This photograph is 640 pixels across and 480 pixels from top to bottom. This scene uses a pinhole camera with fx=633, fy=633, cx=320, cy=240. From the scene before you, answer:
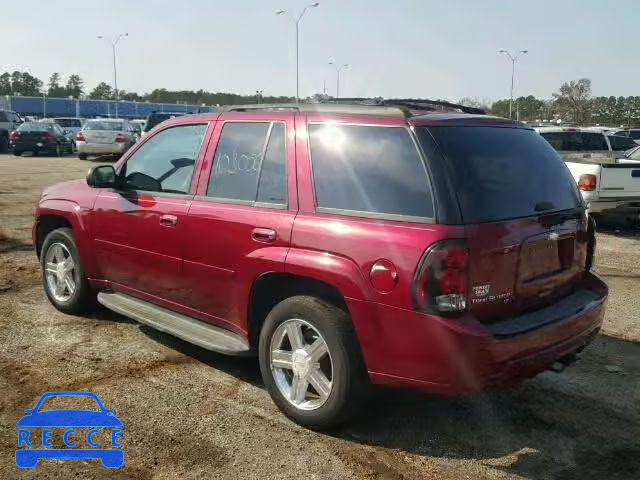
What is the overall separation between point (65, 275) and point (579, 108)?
79347 millimetres

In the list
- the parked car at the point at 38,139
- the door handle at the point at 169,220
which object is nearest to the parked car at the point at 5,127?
the parked car at the point at 38,139

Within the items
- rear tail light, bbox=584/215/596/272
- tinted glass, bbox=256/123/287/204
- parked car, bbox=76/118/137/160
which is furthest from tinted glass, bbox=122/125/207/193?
parked car, bbox=76/118/137/160

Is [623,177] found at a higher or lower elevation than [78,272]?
higher

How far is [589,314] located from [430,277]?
4.08 feet

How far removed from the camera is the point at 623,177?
9.52 meters

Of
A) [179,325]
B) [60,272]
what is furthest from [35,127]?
[179,325]

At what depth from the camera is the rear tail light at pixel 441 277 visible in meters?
3.00

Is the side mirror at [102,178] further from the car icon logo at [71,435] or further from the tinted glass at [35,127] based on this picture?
the tinted glass at [35,127]

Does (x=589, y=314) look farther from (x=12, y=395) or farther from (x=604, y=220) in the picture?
(x=604, y=220)

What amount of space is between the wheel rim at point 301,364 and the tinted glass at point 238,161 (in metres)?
0.87

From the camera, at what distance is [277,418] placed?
12.2ft

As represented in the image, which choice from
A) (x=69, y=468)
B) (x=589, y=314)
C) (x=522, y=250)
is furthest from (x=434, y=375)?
(x=69, y=468)

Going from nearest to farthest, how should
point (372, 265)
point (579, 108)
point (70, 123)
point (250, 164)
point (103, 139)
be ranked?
point (372, 265) < point (250, 164) < point (103, 139) < point (70, 123) < point (579, 108)

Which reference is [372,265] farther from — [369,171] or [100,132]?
[100,132]
